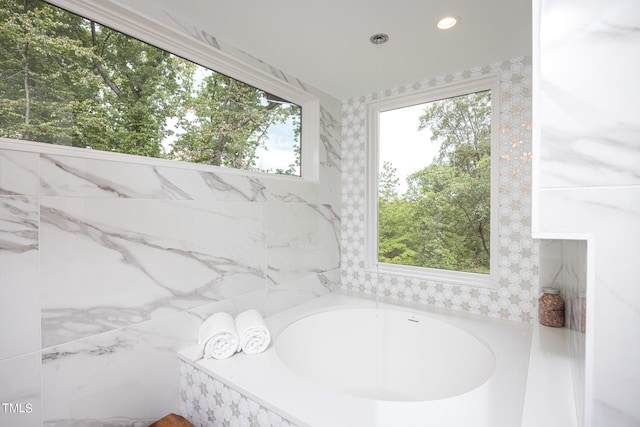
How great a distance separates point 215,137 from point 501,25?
6.04ft

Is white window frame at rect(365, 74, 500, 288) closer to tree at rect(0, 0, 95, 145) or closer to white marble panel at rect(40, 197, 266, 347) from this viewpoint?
white marble panel at rect(40, 197, 266, 347)

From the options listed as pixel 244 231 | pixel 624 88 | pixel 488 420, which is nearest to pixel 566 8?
pixel 624 88

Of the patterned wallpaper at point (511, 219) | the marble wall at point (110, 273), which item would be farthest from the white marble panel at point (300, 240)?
the patterned wallpaper at point (511, 219)

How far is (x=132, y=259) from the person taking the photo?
4.84 feet

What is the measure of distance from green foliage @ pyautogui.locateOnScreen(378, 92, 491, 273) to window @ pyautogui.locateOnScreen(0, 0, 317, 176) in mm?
1236

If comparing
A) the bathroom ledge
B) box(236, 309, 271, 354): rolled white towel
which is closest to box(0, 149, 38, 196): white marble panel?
box(236, 309, 271, 354): rolled white towel

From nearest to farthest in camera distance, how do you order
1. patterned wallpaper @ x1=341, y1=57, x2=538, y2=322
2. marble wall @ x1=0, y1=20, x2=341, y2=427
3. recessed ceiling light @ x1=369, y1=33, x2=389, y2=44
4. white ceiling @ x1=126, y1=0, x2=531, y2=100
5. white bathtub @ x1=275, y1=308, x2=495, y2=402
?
marble wall @ x1=0, y1=20, x2=341, y2=427, white ceiling @ x1=126, y1=0, x2=531, y2=100, recessed ceiling light @ x1=369, y1=33, x2=389, y2=44, white bathtub @ x1=275, y1=308, x2=495, y2=402, patterned wallpaper @ x1=341, y1=57, x2=538, y2=322

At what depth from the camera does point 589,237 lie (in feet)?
2.09

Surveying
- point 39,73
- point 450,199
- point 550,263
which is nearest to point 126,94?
point 39,73

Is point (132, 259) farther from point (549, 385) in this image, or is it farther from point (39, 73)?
point (549, 385)

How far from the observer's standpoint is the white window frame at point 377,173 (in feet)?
7.26

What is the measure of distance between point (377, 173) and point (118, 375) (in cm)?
232

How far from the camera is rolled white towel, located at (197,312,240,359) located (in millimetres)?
1583

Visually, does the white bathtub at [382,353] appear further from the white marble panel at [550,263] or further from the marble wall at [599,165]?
the marble wall at [599,165]
